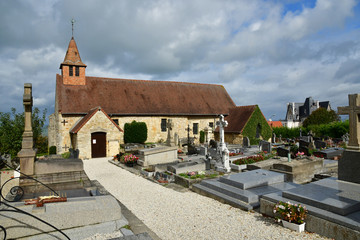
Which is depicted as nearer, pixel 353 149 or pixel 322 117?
pixel 353 149

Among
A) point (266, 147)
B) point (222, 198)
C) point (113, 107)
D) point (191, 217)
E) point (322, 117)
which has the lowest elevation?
point (191, 217)

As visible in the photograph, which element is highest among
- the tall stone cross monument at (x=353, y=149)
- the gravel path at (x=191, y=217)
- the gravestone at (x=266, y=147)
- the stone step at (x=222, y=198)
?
the tall stone cross monument at (x=353, y=149)

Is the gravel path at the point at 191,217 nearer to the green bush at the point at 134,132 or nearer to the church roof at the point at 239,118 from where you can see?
the green bush at the point at 134,132

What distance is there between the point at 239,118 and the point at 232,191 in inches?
755

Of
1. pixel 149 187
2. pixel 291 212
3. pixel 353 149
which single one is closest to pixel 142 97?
pixel 149 187

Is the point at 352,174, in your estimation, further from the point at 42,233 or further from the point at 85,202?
the point at 42,233

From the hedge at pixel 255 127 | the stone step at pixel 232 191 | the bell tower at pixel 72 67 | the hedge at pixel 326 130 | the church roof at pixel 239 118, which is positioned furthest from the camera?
the hedge at pixel 326 130

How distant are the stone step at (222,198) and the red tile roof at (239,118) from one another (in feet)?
54.1

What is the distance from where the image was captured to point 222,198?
7438 millimetres

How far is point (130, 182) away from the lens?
10594 millimetres

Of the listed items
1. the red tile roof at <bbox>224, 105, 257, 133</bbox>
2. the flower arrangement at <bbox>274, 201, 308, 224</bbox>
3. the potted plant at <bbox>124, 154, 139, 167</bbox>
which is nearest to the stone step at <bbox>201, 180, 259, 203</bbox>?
the flower arrangement at <bbox>274, 201, 308, 224</bbox>

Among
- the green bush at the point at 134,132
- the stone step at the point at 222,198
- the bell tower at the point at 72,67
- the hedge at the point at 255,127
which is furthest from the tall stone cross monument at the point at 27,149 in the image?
the hedge at the point at 255,127

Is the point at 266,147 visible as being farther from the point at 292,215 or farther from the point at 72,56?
the point at 72,56

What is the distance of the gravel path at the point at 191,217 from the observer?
5344 millimetres
